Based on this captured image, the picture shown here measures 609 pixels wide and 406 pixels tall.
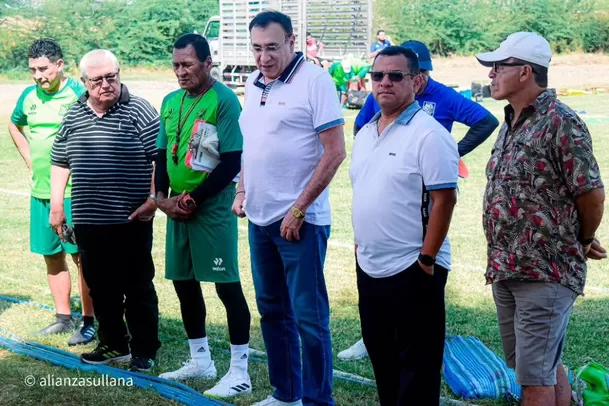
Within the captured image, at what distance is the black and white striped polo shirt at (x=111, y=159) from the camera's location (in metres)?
5.39

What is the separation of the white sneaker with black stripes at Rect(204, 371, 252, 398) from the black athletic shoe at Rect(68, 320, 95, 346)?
1.45m

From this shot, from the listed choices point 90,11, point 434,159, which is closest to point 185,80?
point 434,159

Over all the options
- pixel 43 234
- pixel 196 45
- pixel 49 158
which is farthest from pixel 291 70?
pixel 43 234

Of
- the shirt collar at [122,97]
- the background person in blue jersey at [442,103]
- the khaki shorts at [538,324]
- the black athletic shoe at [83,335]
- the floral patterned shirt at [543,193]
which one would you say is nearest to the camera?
the floral patterned shirt at [543,193]

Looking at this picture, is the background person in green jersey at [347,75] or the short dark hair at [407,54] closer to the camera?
the short dark hair at [407,54]

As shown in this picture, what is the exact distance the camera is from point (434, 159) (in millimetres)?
3766

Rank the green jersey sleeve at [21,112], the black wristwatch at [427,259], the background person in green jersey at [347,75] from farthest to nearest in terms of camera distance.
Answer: the background person in green jersey at [347,75] < the green jersey sleeve at [21,112] < the black wristwatch at [427,259]

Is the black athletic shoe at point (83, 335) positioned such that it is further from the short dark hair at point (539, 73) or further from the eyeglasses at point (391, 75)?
the short dark hair at point (539, 73)

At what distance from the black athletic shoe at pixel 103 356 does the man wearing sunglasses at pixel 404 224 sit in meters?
2.22

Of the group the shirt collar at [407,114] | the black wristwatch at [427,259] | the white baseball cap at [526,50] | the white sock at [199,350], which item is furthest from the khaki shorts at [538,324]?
the white sock at [199,350]

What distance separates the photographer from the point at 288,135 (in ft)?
14.4

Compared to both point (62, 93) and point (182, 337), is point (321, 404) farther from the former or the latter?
point (62, 93)

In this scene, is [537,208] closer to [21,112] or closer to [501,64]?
[501,64]

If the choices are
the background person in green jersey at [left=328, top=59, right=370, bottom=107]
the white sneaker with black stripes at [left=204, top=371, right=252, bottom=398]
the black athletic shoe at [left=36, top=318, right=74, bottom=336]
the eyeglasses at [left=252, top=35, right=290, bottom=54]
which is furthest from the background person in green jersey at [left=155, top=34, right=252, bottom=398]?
the background person in green jersey at [left=328, top=59, right=370, bottom=107]
